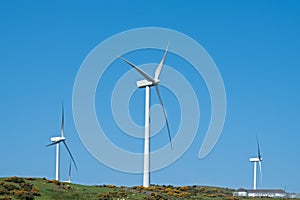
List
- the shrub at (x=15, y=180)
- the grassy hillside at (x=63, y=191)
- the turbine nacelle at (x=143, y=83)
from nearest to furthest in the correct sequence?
1. the grassy hillside at (x=63, y=191)
2. the shrub at (x=15, y=180)
3. the turbine nacelle at (x=143, y=83)

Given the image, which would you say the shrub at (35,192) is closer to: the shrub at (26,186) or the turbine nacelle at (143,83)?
the shrub at (26,186)

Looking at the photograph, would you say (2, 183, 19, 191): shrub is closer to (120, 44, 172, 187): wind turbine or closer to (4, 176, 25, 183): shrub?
(4, 176, 25, 183): shrub

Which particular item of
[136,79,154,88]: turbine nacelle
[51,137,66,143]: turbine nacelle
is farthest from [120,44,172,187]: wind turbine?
[51,137,66,143]: turbine nacelle

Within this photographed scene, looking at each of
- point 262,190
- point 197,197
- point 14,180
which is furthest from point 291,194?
point 14,180

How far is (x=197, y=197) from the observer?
110 meters

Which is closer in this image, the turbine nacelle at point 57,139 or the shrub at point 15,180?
the shrub at point 15,180

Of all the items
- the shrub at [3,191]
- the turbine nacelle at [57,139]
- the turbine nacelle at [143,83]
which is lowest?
the shrub at [3,191]

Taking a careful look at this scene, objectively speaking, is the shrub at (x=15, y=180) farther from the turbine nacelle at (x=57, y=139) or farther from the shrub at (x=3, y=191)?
the turbine nacelle at (x=57, y=139)

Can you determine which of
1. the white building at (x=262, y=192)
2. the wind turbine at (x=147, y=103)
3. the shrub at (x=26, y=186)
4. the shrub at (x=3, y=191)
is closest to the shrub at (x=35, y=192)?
the shrub at (x=26, y=186)

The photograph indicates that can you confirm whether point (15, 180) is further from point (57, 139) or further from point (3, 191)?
point (57, 139)

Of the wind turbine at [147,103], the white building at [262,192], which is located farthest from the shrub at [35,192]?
the white building at [262,192]

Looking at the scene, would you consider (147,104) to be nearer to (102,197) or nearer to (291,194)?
(102,197)

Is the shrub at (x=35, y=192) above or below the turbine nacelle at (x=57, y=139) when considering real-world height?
below

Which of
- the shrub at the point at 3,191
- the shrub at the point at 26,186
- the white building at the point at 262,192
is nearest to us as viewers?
the shrub at the point at 3,191
